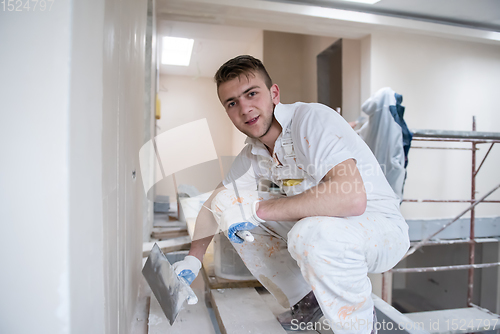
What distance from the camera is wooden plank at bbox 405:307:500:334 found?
83.2 inches

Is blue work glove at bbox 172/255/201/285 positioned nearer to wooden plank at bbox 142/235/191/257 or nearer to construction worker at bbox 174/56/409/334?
construction worker at bbox 174/56/409/334

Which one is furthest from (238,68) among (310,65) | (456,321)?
(310,65)

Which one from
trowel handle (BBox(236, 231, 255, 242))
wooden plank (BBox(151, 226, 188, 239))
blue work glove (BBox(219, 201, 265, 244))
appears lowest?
wooden plank (BBox(151, 226, 188, 239))

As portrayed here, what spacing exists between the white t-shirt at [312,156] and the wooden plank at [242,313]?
0.47m

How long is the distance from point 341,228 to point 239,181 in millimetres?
608

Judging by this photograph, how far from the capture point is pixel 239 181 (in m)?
1.46

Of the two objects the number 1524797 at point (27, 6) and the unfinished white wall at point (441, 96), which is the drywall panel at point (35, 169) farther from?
the unfinished white wall at point (441, 96)

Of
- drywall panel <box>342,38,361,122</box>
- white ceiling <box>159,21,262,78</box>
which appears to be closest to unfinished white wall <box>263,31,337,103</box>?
white ceiling <box>159,21,262,78</box>

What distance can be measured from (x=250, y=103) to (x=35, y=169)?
955 mm

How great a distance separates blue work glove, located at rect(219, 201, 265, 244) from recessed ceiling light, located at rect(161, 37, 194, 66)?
3536 millimetres

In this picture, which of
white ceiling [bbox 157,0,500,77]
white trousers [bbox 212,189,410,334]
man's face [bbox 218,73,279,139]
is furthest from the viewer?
white ceiling [bbox 157,0,500,77]

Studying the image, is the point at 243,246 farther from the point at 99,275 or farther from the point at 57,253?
the point at 57,253

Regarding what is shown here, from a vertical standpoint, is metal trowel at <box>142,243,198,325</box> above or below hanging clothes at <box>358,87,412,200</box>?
below

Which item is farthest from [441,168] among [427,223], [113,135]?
[113,135]
